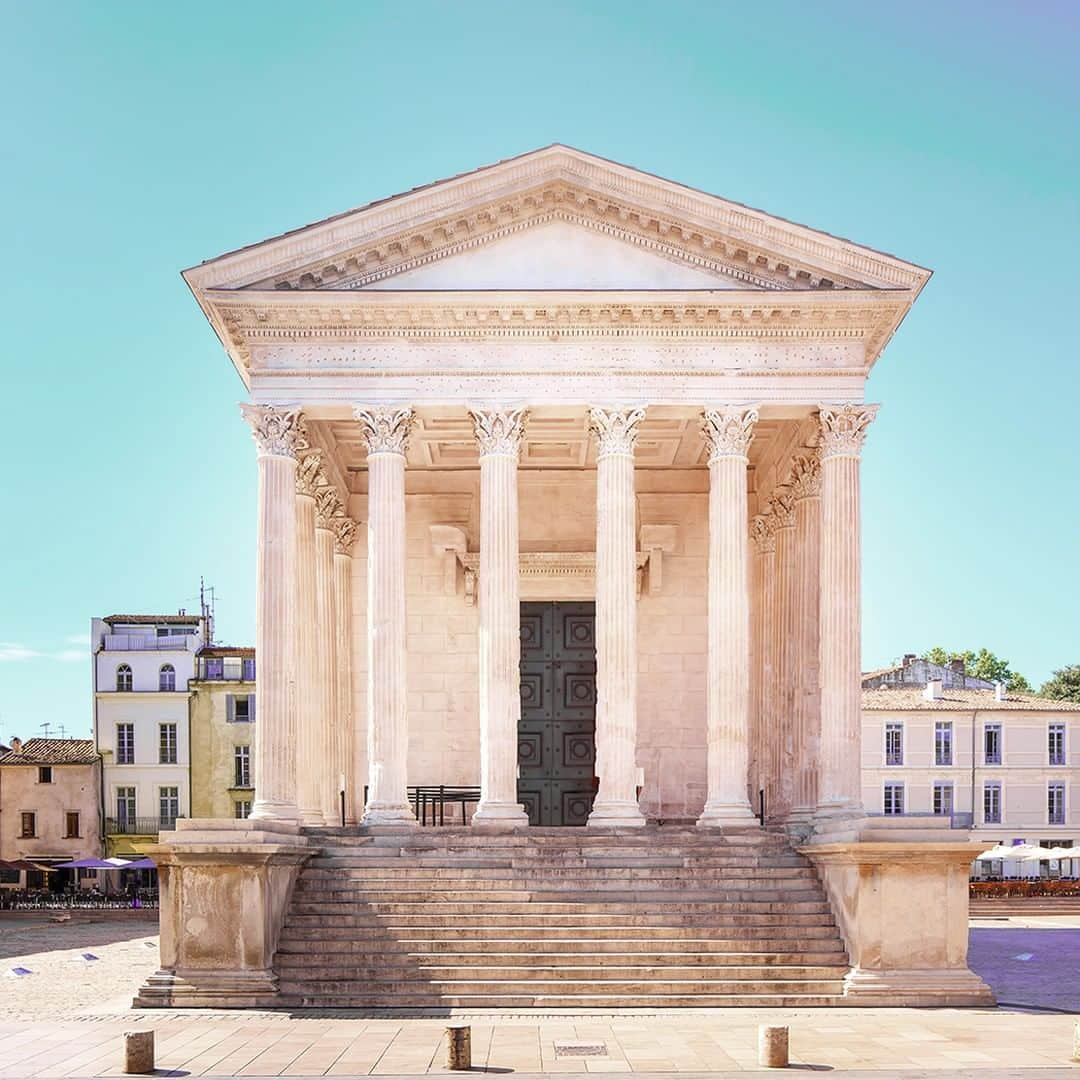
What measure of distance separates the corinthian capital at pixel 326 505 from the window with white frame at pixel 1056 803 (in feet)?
164

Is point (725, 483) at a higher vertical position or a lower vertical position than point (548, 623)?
higher

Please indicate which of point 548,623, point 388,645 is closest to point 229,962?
point 388,645

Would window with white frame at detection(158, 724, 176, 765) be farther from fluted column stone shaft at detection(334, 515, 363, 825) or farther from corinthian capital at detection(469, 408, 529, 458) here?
corinthian capital at detection(469, 408, 529, 458)

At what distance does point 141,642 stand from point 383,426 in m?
50.2

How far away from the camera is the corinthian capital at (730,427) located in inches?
1115

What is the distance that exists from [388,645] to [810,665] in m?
8.66

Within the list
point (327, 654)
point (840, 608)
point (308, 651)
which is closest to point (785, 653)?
point (840, 608)

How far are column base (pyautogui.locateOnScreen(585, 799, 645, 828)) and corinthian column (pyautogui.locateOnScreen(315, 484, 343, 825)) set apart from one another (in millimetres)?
6750

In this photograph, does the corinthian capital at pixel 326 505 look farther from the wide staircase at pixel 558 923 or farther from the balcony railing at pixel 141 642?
the balcony railing at pixel 141 642

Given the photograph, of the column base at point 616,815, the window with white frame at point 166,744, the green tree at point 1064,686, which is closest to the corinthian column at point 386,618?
the column base at point 616,815

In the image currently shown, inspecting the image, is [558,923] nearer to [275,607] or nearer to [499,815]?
[499,815]

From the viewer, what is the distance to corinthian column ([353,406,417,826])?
2761 cm

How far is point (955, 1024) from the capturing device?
20734 mm

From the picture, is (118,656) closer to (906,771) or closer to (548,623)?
(906,771)
